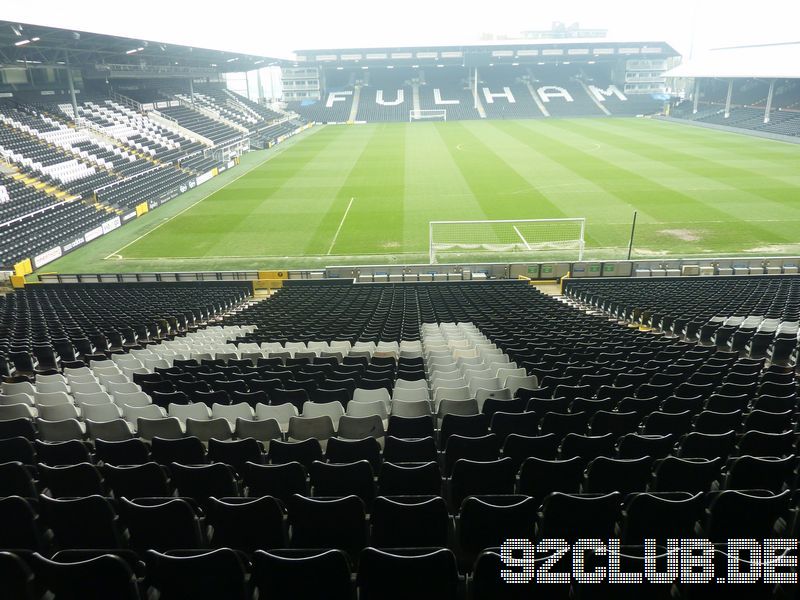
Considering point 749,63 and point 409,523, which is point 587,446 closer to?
point 409,523

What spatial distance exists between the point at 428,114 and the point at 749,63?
45.6 meters

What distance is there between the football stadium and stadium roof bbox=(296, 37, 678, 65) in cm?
5176

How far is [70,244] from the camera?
1098 inches

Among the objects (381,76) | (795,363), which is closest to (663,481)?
(795,363)

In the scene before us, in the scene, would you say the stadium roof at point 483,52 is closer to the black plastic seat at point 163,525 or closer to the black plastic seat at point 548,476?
the black plastic seat at point 548,476

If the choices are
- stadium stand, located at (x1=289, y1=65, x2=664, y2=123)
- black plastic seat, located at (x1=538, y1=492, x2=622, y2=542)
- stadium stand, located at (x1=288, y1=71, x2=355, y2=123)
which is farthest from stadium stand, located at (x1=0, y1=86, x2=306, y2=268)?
stadium stand, located at (x1=289, y1=65, x2=664, y2=123)

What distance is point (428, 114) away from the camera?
88.5 metres

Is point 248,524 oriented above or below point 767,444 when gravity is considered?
above

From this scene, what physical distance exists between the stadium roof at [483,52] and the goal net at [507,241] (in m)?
80.3

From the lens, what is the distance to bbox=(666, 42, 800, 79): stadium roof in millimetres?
62906

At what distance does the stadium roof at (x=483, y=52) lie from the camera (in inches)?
3851

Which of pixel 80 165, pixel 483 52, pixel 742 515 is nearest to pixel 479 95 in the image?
pixel 483 52

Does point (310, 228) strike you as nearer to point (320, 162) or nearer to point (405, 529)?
point (320, 162)

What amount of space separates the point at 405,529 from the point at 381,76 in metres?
110
